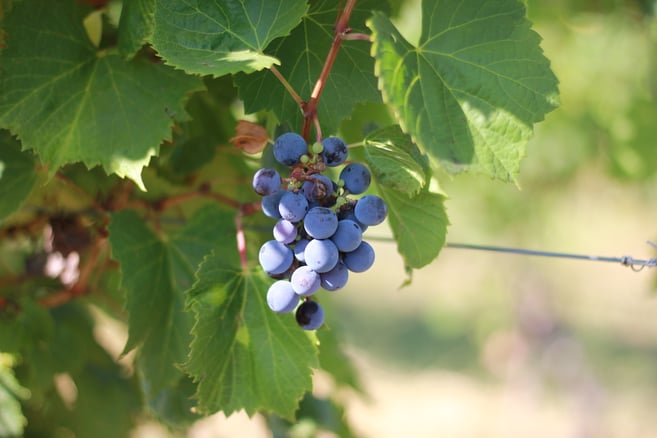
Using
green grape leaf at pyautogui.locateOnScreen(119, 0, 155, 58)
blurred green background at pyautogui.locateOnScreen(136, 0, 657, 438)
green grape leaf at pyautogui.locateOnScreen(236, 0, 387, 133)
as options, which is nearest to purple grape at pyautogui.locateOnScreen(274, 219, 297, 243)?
green grape leaf at pyautogui.locateOnScreen(236, 0, 387, 133)

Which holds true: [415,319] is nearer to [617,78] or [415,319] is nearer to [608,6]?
[617,78]

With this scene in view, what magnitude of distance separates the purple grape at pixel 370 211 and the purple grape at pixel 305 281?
0.11m

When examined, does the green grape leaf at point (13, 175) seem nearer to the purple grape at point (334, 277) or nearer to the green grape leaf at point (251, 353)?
the green grape leaf at point (251, 353)

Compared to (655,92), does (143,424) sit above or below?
below

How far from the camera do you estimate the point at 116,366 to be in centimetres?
234

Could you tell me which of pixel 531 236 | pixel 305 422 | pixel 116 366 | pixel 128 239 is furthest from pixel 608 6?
pixel 531 236

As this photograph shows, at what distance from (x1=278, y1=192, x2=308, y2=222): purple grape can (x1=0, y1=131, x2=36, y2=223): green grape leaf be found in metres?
0.67

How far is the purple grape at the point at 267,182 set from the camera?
3.43 feet

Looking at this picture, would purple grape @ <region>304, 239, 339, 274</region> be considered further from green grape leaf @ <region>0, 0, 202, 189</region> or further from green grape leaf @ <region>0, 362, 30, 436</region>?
green grape leaf @ <region>0, 362, 30, 436</region>

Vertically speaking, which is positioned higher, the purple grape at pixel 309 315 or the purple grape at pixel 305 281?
the purple grape at pixel 305 281

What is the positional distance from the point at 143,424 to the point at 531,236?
3.24 meters

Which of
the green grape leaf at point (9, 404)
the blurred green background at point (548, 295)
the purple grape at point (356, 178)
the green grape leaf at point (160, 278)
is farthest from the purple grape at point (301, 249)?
the green grape leaf at point (9, 404)

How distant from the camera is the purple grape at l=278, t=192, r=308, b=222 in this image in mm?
995

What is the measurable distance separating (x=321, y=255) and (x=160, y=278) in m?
0.52
